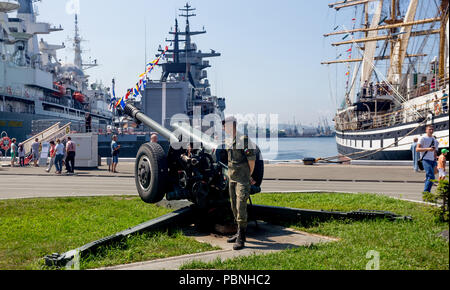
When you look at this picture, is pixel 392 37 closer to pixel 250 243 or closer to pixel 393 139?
pixel 393 139

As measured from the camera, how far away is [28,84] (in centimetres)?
5241

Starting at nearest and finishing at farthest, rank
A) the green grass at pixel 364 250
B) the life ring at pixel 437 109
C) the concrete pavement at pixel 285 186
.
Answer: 1. the green grass at pixel 364 250
2. the concrete pavement at pixel 285 186
3. the life ring at pixel 437 109

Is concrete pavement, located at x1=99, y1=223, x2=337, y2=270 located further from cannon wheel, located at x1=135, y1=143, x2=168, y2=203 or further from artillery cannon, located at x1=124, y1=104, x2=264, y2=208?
cannon wheel, located at x1=135, y1=143, x2=168, y2=203

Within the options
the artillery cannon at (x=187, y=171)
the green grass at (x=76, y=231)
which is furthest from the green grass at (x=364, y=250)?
the artillery cannon at (x=187, y=171)

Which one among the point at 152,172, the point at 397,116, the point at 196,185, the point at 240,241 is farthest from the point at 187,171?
the point at 397,116

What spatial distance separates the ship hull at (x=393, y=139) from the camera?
85.3 feet

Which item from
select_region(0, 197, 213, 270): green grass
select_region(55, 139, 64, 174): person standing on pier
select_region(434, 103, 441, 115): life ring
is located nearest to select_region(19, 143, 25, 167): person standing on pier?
select_region(55, 139, 64, 174): person standing on pier

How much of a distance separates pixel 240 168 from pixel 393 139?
31772 millimetres

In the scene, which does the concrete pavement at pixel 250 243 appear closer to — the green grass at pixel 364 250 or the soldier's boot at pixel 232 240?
the soldier's boot at pixel 232 240

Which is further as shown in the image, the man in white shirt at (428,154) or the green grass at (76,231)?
the man in white shirt at (428,154)

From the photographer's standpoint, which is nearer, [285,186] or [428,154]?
[428,154]

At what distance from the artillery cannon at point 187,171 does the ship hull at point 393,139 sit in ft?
59.7

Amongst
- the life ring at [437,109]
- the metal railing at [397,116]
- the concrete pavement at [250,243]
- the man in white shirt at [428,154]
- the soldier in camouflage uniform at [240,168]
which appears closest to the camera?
the concrete pavement at [250,243]
